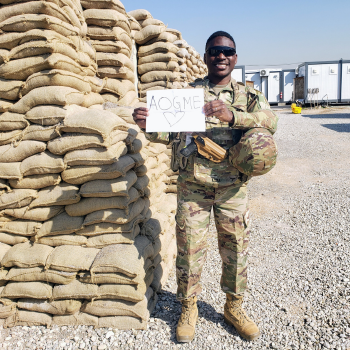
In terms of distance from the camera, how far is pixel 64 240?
2428 mm

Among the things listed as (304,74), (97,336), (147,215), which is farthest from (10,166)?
(304,74)

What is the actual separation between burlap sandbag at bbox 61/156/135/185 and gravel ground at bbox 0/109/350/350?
3.58 feet

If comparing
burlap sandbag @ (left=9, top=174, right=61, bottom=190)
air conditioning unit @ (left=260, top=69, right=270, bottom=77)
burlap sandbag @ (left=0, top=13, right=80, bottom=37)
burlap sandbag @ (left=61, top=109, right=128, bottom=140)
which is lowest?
burlap sandbag @ (left=9, top=174, right=61, bottom=190)

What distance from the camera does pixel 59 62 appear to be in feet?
8.04

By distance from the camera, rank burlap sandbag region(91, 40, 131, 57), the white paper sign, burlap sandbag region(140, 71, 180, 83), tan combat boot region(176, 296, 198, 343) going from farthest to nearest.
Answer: burlap sandbag region(140, 71, 180, 83) < burlap sandbag region(91, 40, 131, 57) < tan combat boot region(176, 296, 198, 343) < the white paper sign

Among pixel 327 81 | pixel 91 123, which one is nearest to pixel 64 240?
pixel 91 123

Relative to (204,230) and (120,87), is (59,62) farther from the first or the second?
(204,230)

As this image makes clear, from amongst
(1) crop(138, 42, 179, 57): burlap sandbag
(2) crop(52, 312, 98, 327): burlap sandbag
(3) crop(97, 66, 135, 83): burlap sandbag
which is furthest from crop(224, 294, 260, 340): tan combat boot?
(1) crop(138, 42, 179, 57): burlap sandbag

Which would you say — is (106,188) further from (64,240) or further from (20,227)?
(20,227)

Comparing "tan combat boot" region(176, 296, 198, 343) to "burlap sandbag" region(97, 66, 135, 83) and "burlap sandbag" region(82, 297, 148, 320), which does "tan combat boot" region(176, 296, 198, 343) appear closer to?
"burlap sandbag" region(82, 297, 148, 320)

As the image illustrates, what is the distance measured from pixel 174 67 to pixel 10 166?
10.1 feet

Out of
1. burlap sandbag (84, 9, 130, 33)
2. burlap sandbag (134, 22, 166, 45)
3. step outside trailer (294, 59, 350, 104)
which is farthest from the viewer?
step outside trailer (294, 59, 350, 104)

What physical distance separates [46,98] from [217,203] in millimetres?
1493

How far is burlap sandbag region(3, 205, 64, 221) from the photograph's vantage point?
2412 millimetres
